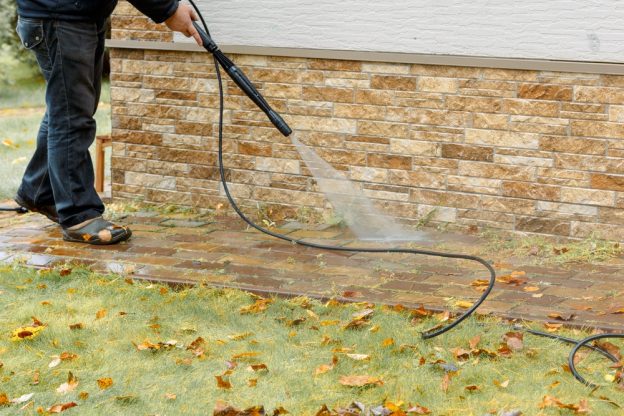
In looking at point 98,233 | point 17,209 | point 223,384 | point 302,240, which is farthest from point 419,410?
point 17,209

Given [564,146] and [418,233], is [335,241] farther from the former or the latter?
[564,146]

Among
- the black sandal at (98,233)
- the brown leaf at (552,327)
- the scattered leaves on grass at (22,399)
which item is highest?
the brown leaf at (552,327)

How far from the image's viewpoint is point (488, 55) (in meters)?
5.60

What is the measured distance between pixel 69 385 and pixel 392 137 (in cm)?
295

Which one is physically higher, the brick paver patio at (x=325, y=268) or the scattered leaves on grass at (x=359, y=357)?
the scattered leaves on grass at (x=359, y=357)

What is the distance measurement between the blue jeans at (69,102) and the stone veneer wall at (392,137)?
2.56 feet

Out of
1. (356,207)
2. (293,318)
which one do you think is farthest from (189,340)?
(356,207)

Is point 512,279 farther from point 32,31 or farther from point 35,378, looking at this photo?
point 32,31

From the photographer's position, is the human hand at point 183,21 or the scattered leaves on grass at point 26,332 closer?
the scattered leaves on grass at point 26,332

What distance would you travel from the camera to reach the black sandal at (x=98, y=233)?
5.65 metres

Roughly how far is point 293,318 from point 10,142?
6483 mm

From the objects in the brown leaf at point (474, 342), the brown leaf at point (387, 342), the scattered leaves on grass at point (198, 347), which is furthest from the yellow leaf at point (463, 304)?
the scattered leaves on grass at point (198, 347)

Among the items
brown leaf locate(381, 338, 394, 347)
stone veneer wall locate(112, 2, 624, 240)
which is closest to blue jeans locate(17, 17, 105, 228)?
stone veneer wall locate(112, 2, 624, 240)

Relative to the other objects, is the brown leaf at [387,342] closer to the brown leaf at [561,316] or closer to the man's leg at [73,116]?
the brown leaf at [561,316]
